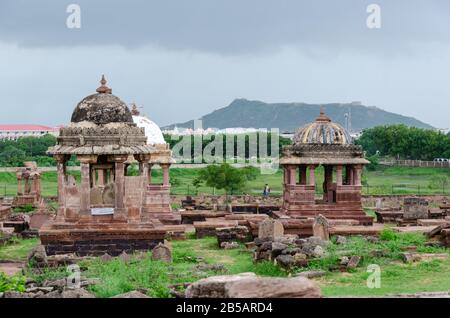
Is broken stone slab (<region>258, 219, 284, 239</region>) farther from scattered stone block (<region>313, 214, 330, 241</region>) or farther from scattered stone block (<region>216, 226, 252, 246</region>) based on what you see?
scattered stone block (<region>216, 226, 252, 246</region>)

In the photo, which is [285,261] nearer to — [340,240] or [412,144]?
[340,240]

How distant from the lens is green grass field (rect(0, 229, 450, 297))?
13.2m

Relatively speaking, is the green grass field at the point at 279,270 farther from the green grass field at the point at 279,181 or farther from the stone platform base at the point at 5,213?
the green grass field at the point at 279,181

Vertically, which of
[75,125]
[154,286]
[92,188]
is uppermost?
[75,125]

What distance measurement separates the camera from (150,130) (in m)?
31.7

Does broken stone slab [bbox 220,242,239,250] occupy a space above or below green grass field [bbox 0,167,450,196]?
below

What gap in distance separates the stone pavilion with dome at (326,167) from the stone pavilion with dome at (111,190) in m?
7.03

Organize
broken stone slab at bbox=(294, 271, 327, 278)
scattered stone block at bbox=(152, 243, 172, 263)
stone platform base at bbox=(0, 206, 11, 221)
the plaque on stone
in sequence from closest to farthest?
broken stone slab at bbox=(294, 271, 327, 278) < scattered stone block at bbox=(152, 243, 172, 263) < the plaque on stone < stone platform base at bbox=(0, 206, 11, 221)

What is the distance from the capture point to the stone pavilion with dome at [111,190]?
63.5 feet

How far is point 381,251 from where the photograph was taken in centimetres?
1697

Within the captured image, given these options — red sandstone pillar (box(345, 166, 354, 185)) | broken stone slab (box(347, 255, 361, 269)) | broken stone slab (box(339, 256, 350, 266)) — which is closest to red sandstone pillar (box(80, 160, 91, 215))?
broken stone slab (box(339, 256, 350, 266))
